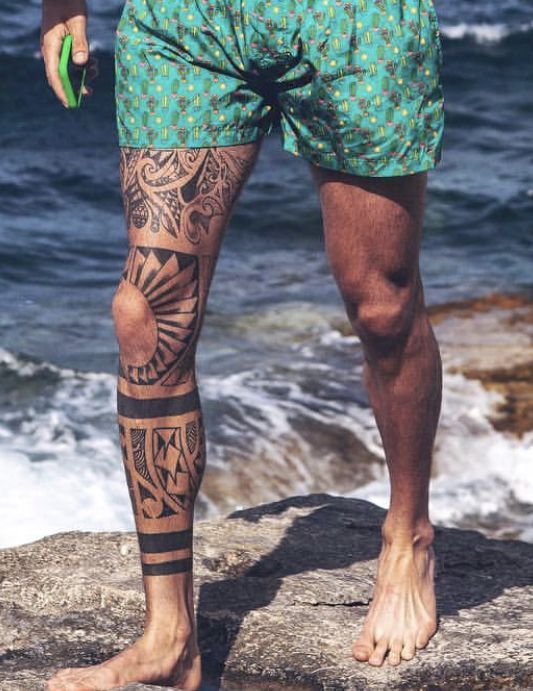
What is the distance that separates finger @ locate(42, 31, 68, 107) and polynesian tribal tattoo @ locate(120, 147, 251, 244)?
0.76ft

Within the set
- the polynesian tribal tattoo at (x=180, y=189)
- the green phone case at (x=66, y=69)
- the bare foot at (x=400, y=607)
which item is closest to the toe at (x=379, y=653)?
the bare foot at (x=400, y=607)

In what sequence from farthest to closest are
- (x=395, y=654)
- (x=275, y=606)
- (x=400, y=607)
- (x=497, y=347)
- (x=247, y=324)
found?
1. (x=247, y=324)
2. (x=497, y=347)
3. (x=275, y=606)
4. (x=400, y=607)
5. (x=395, y=654)

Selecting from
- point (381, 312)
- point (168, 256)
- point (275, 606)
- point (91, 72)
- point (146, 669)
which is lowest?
point (275, 606)

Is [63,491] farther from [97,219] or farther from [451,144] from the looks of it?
[451,144]

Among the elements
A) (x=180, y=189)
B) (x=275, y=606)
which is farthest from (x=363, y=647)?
(x=180, y=189)

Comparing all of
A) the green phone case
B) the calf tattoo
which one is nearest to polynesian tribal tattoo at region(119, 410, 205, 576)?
the calf tattoo

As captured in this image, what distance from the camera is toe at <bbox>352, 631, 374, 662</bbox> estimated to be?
117 inches

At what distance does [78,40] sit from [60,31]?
0.16ft

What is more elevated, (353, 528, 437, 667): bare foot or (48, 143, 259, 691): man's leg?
(48, 143, 259, 691): man's leg

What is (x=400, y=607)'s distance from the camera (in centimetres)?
309

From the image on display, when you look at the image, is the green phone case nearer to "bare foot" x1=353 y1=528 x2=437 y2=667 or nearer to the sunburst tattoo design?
the sunburst tattoo design

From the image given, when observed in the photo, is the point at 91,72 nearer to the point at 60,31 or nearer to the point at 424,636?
the point at 60,31

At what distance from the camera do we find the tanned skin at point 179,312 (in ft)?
9.06

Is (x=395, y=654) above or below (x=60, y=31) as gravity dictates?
below
